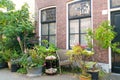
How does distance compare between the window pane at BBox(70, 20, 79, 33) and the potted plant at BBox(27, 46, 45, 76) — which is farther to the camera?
the window pane at BBox(70, 20, 79, 33)

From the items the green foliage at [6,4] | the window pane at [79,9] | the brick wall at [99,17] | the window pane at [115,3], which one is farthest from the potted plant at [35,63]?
the green foliage at [6,4]

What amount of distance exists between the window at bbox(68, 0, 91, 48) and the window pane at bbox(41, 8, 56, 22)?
4.17ft

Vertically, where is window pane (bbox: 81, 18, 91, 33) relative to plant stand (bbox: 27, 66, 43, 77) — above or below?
above

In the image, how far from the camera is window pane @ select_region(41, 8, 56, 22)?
10070 mm

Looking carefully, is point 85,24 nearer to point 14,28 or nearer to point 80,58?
point 80,58

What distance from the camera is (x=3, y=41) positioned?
10188mm

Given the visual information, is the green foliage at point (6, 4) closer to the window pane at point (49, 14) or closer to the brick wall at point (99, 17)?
the window pane at point (49, 14)

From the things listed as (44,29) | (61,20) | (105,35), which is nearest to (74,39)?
(61,20)

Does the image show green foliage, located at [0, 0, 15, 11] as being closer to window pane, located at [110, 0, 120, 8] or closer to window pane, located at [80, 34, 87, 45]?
window pane, located at [80, 34, 87, 45]

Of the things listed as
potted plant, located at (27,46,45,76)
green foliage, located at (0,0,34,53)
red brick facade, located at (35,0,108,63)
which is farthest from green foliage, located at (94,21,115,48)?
green foliage, located at (0,0,34,53)

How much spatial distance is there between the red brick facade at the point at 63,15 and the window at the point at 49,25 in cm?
35

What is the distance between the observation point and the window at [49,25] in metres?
10.1

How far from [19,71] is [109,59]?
3.68m

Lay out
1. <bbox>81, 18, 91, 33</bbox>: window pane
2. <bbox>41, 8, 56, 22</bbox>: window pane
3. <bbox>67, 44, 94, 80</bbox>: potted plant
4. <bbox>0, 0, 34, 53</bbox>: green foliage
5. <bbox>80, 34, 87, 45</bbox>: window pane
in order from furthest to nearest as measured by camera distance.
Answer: <bbox>41, 8, 56, 22</bbox>: window pane, <bbox>0, 0, 34, 53</bbox>: green foliage, <bbox>80, 34, 87, 45</bbox>: window pane, <bbox>81, 18, 91, 33</bbox>: window pane, <bbox>67, 44, 94, 80</bbox>: potted plant
